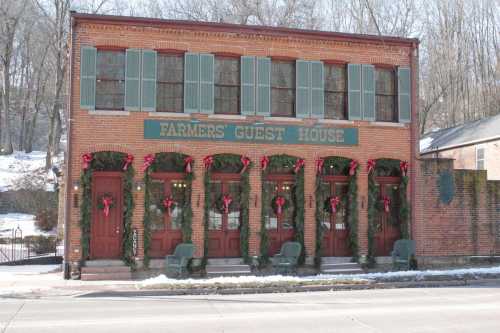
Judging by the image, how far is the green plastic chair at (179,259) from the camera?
55.4 ft

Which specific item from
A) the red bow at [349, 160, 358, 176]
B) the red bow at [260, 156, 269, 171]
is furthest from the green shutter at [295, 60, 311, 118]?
the red bow at [349, 160, 358, 176]

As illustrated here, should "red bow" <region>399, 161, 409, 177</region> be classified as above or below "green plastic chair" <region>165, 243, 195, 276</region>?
above

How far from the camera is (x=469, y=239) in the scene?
19656 mm

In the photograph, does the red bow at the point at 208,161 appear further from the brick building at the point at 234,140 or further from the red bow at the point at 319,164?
the red bow at the point at 319,164

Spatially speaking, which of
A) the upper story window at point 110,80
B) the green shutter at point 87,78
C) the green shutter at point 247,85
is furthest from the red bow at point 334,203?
the green shutter at point 87,78

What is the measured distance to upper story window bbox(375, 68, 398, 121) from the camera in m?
19.8

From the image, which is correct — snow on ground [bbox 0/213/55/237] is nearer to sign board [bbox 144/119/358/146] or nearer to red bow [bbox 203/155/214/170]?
sign board [bbox 144/119/358/146]

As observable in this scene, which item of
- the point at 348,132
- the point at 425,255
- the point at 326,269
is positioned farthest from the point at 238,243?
the point at 425,255

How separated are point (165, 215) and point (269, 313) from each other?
25.0ft

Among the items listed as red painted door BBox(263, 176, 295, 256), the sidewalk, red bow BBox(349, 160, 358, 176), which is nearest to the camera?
the sidewalk

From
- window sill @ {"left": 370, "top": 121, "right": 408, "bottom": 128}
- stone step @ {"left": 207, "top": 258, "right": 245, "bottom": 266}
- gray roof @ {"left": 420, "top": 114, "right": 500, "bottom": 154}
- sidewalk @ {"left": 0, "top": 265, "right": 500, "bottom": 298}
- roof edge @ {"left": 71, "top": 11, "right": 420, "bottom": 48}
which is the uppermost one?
roof edge @ {"left": 71, "top": 11, "right": 420, "bottom": 48}

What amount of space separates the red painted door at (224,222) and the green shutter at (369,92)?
510 cm

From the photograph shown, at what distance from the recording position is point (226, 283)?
15273 millimetres

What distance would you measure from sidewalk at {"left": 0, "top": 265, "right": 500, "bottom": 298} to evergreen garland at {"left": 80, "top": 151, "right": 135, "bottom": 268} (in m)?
1.33
